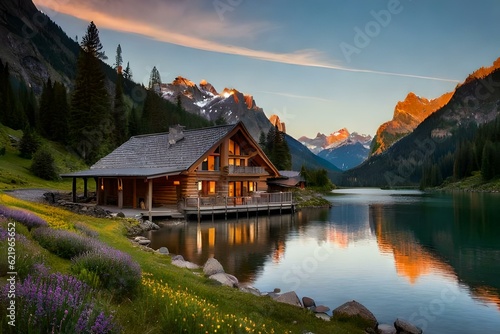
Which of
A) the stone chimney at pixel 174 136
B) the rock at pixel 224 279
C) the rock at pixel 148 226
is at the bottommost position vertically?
the rock at pixel 224 279

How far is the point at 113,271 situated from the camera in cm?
933

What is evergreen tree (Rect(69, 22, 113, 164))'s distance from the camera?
68438 millimetres

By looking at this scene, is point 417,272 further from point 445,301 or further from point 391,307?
point 391,307

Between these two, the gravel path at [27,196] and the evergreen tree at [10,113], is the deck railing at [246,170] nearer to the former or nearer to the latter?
the gravel path at [27,196]

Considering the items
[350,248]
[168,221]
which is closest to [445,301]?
[350,248]

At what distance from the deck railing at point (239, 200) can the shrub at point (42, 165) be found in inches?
1098

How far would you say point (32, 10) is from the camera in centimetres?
19262

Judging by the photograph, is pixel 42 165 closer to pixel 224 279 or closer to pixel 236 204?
pixel 236 204

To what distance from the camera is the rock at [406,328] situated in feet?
43.3

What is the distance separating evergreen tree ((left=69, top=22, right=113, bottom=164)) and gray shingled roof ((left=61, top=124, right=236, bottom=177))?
1707cm

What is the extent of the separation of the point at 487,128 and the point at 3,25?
198 m

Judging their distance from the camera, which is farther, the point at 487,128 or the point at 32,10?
the point at 32,10

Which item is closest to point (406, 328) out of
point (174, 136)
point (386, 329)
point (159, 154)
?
point (386, 329)

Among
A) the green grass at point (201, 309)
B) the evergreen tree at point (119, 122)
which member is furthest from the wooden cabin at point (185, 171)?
the evergreen tree at point (119, 122)
